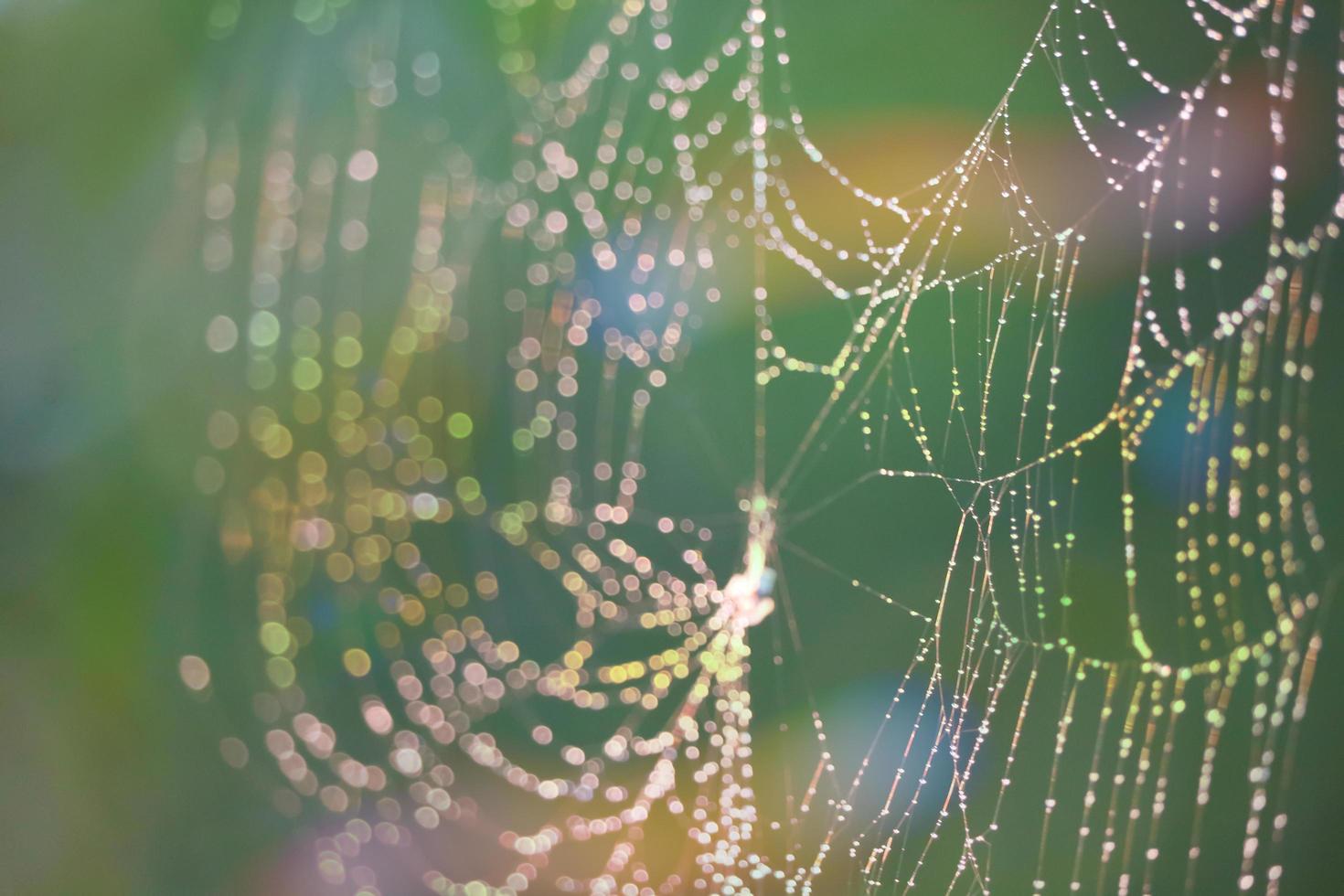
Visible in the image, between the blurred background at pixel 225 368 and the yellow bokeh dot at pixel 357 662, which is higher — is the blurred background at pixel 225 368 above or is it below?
above

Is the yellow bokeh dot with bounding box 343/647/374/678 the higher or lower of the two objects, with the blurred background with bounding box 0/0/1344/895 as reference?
lower

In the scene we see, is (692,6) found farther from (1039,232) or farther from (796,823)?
(796,823)

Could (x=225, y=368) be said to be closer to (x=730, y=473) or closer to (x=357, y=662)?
(x=357, y=662)

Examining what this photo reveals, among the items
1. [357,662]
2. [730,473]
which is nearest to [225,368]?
[357,662]

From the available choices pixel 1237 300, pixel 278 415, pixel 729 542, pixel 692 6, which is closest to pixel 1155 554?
pixel 1237 300

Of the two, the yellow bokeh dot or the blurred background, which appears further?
the yellow bokeh dot

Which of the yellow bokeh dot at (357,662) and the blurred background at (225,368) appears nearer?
the blurred background at (225,368)

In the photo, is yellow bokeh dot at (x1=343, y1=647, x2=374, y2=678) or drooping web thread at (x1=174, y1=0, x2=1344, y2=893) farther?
yellow bokeh dot at (x1=343, y1=647, x2=374, y2=678)
